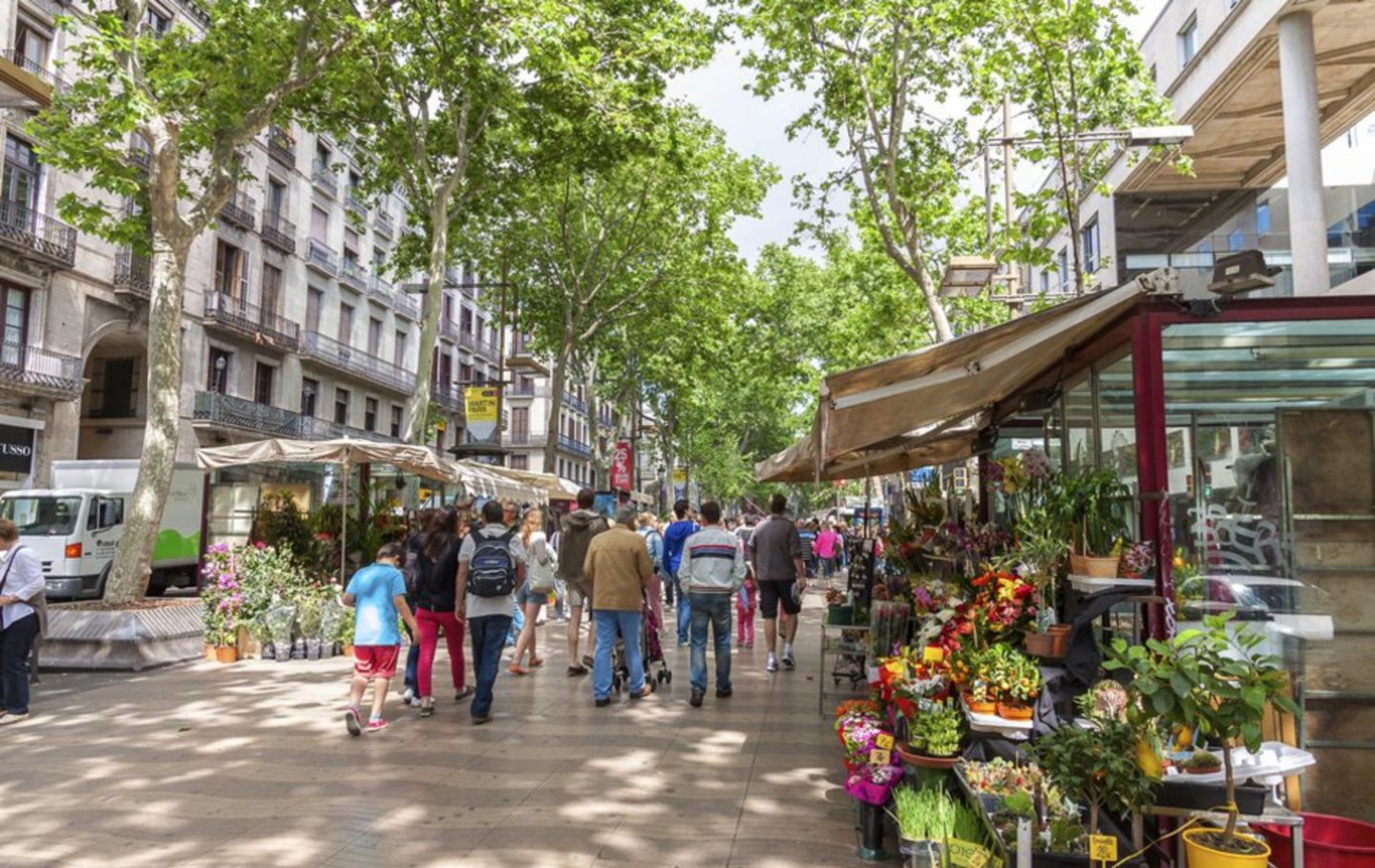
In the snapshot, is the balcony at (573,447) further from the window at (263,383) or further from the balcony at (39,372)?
the balcony at (39,372)

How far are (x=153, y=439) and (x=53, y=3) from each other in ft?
54.2

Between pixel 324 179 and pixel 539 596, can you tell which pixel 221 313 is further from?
pixel 539 596

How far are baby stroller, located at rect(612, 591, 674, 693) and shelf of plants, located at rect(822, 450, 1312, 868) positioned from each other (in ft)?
11.2

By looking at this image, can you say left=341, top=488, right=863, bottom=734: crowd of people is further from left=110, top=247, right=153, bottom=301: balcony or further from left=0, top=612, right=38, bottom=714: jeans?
left=110, top=247, right=153, bottom=301: balcony

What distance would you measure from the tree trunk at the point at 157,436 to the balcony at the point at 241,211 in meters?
18.2

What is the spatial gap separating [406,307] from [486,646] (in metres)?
33.9

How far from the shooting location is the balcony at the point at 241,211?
26.8m

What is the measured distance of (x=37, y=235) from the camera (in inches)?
813

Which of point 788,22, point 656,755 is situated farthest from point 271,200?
point 656,755

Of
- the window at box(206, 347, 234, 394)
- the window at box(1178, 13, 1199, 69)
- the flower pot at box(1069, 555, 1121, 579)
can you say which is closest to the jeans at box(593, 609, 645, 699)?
→ the flower pot at box(1069, 555, 1121, 579)

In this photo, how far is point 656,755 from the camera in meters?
6.14

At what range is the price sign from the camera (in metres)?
3.24

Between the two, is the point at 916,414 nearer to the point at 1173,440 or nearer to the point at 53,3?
the point at 1173,440

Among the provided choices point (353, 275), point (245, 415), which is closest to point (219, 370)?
point (245, 415)
